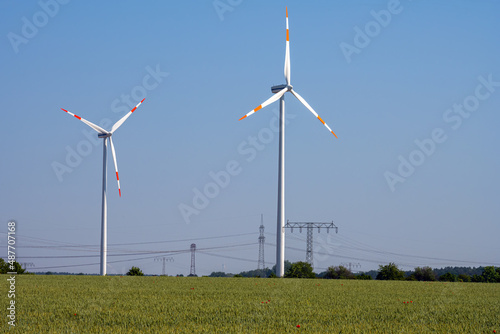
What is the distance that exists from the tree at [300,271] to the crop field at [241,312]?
32845 millimetres

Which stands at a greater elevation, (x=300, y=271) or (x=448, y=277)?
(x=300, y=271)

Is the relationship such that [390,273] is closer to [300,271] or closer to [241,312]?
[300,271]

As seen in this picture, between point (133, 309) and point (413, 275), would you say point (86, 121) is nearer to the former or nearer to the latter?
point (413, 275)

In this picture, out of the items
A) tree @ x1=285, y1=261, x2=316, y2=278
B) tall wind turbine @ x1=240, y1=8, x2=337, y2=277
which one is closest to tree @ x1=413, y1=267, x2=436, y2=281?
tree @ x1=285, y1=261, x2=316, y2=278

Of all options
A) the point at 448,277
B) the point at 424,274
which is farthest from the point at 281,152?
the point at 448,277

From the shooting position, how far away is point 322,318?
23516 millimetres

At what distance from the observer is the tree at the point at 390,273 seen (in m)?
72.6

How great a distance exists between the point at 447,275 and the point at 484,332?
187 feet

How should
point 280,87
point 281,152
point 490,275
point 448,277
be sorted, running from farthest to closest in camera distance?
point 490,275 < point 448,277 < point 280,87 < point 281,152

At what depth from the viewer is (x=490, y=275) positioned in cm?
7712

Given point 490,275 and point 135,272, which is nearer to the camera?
point 135,272

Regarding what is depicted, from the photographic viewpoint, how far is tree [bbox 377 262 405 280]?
72.6 m

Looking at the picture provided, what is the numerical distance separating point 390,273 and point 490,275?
572 inches

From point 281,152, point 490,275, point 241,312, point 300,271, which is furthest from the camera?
point 490,275
